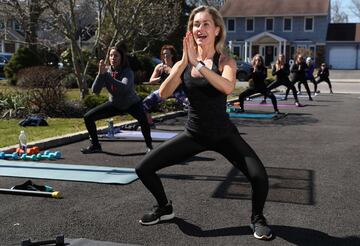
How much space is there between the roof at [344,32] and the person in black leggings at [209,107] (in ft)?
178

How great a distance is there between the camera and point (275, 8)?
56.5 meters

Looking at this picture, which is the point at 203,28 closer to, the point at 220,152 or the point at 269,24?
the point at 220,152

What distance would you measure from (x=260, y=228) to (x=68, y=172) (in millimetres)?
3276

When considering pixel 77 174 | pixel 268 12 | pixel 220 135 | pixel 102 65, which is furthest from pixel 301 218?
pixel 268 12

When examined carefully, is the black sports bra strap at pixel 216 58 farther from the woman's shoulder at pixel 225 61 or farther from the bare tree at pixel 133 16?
the bare tree at pixel 133 16

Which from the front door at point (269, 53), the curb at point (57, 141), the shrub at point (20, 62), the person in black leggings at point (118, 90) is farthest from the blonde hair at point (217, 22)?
the front door at point (269, 53)

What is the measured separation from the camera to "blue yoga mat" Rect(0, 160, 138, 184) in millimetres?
6317

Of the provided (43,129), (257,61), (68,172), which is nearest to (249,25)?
(257,61)

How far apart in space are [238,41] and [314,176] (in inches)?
2052

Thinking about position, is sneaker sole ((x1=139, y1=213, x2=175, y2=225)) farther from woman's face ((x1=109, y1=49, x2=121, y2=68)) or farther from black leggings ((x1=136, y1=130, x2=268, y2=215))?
woman's face ((x1=109, y1=49, x2=121, y2=68))

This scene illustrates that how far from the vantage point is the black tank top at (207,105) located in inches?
164

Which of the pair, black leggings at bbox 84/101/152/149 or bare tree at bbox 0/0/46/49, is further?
bare tree at bbox 0/0/46/49

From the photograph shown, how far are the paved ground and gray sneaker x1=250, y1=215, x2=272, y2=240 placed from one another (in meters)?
0.06

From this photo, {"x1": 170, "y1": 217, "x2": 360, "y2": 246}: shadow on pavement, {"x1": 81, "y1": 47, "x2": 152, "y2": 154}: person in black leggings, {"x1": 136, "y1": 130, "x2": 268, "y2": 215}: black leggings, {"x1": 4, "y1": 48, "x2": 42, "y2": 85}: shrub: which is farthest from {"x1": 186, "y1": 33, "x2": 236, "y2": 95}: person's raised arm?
{"x1": 4, "y1": 48, "x2": 42, "y2": 85}: shrub
